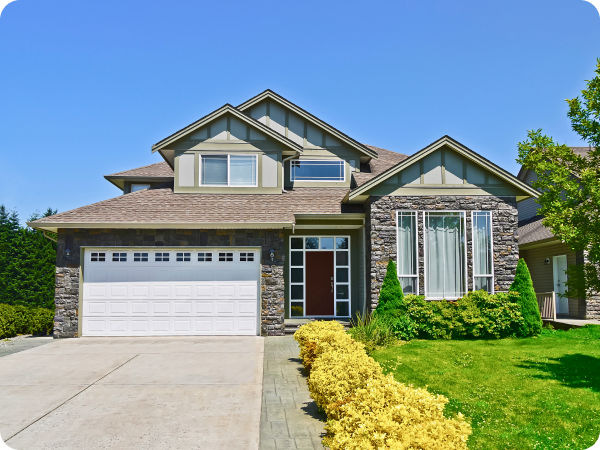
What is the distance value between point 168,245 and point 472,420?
10016mm

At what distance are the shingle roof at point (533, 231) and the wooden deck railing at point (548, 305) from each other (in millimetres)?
2147

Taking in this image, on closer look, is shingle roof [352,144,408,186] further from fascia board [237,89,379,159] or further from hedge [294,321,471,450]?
hedge [294,321,471,450]

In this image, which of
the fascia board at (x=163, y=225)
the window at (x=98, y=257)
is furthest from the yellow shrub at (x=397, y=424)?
the window at (x=98, y=257)

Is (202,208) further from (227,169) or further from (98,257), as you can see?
(98,257)

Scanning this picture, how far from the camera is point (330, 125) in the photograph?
17.4 meters

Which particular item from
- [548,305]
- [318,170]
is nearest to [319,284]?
[318,170]

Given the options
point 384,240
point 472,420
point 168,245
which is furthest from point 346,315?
point 472,420

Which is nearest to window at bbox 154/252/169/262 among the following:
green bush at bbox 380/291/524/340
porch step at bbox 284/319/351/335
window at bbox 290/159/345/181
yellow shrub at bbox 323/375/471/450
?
porch step at bbox 284/319/351/335

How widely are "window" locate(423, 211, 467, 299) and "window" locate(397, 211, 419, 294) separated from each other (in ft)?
1.07

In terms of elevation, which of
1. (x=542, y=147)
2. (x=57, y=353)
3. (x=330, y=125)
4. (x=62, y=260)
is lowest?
(x=57, y=353)

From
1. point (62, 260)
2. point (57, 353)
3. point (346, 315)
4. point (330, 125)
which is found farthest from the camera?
point (330, 125)

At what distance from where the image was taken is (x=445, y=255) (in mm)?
13789

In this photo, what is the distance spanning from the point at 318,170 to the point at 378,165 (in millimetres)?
2966

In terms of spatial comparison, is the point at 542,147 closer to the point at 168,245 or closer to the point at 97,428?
the point at 97,428
